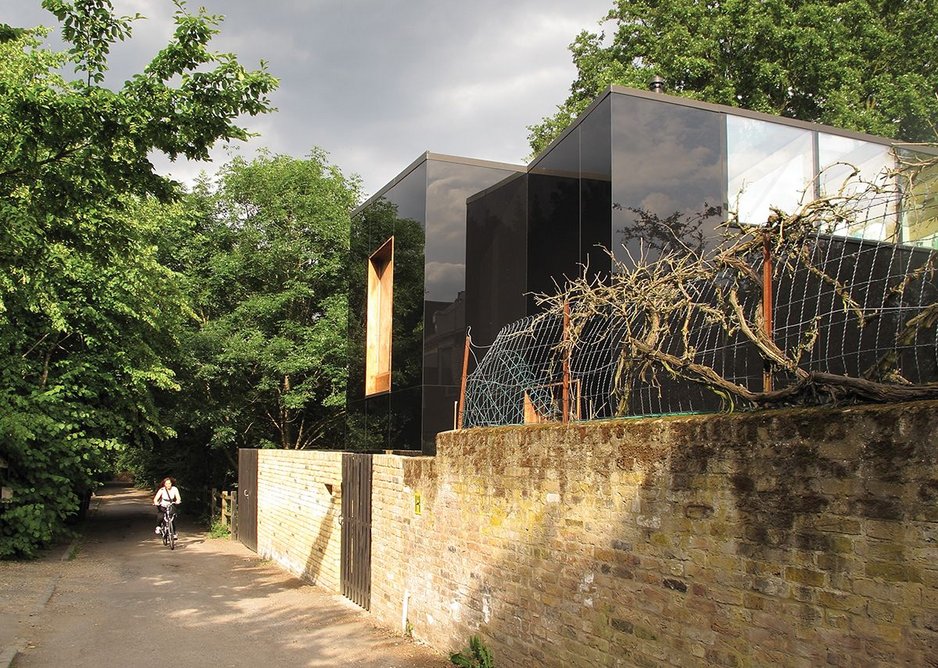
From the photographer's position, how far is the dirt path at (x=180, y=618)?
791 centimetres

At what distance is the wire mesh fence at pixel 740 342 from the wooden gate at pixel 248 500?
38.3ft

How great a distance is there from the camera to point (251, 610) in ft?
35.2

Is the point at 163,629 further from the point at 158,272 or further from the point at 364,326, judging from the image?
the point at 158,272

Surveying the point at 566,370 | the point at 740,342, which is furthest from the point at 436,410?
the point at 740,342

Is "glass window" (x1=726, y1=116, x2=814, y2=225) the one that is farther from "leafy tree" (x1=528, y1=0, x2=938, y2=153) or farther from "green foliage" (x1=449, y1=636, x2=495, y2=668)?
"leafy tree" (x1=528, y1=0, x2=938, y2=153)

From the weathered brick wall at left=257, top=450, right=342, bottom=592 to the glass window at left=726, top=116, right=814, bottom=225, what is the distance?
6.64 metres

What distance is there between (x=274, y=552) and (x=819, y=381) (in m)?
14.1

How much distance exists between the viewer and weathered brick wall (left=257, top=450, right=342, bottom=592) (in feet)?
38.7

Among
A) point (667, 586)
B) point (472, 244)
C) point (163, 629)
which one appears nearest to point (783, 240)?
point (667, 586)

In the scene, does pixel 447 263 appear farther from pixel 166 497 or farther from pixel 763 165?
pixel 166 497

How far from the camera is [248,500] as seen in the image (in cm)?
1889

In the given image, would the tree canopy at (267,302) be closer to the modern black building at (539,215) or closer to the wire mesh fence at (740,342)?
the modern black building at (539,215)

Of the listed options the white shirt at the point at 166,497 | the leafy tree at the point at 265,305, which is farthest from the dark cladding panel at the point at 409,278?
the leafy tree at the point at 265,305

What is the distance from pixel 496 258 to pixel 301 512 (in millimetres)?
5920
